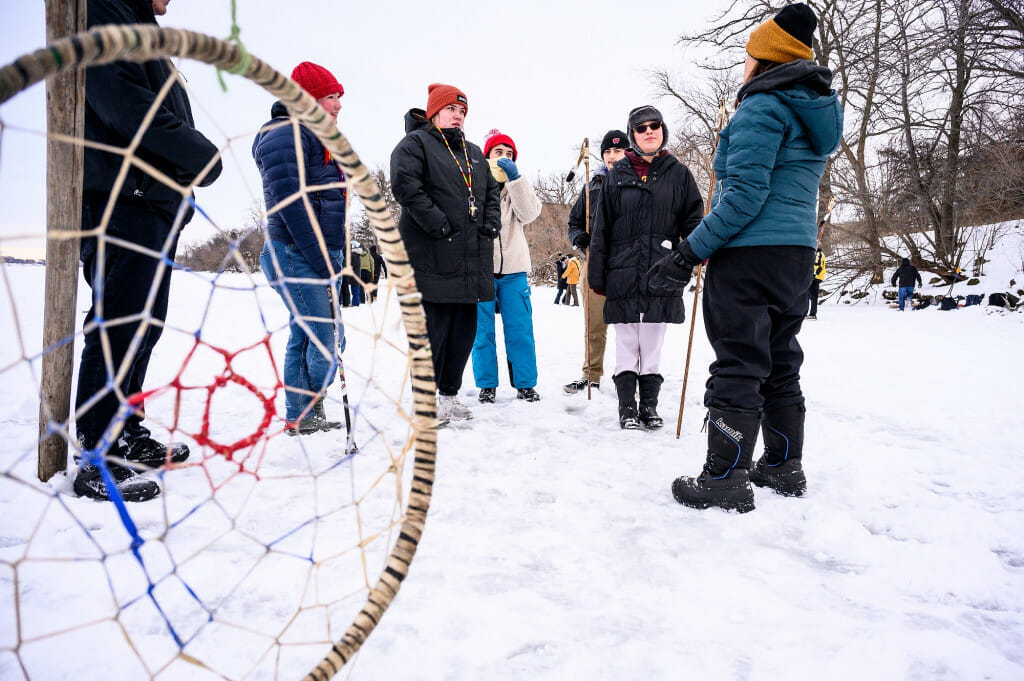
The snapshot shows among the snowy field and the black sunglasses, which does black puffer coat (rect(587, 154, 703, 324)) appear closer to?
the black sunglasses

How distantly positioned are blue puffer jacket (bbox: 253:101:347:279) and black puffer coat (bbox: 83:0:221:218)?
1.41ft

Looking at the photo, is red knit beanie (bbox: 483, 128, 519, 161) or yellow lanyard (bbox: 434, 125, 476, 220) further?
red knit beanie (bbox: 483, 128, 519, 161)

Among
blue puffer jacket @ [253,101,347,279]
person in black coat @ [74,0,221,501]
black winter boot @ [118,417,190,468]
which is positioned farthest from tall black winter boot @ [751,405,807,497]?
black winter boot @ [118,417,190,468]

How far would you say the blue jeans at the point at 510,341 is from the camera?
12.5 ft

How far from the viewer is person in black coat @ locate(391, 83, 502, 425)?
301cm

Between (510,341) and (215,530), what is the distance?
2.36 metres

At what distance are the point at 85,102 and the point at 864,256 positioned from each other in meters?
17.5

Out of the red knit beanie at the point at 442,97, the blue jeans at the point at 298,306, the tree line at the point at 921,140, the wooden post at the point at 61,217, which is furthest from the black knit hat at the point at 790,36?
the tree line at the point at 921,140

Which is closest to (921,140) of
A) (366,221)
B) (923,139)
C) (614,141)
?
(923,139)

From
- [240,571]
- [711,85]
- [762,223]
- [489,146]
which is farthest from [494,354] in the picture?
[711,85]

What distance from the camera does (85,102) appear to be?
202cm

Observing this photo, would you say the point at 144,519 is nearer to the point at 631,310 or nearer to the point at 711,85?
the point at 631,310

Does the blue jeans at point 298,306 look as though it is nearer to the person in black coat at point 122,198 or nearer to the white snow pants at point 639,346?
the person in black coat at point 122,198

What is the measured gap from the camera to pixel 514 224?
3971 millimetres
